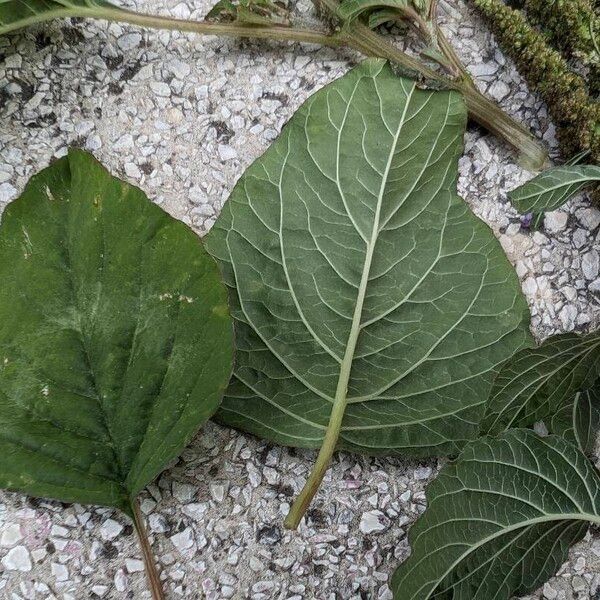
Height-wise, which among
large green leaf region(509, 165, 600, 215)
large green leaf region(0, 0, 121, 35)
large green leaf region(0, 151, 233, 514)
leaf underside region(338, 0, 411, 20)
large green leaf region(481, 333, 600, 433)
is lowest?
large green leaf region(481, 333, 600, 433)

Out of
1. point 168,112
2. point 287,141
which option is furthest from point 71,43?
point 287,141

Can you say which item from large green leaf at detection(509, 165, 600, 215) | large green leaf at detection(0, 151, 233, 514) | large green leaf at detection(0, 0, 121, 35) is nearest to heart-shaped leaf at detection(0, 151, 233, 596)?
large green leaf at detection(0, 151, 233, 514)

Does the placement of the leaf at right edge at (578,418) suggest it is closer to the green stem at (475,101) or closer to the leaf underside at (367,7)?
the green stem at (475,101)

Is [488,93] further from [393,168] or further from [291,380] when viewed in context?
[291,380]

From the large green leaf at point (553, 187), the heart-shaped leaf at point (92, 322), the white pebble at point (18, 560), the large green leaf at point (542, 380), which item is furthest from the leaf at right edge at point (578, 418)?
the white pebble at point (18, 560)

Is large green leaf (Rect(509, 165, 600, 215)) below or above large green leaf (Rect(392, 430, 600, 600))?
above

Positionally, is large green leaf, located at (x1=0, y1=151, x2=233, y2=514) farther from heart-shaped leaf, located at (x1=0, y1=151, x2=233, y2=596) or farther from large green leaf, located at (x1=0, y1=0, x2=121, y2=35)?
large green leaf, located at (x1=0, y1=0, x2=121, y2=35)

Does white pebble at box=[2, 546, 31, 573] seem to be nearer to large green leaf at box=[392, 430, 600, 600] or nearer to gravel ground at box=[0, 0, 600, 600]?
gravel ground at box=[0, 0, 600, 600]

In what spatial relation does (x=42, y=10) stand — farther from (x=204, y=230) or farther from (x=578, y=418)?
(x=578, y=418)
